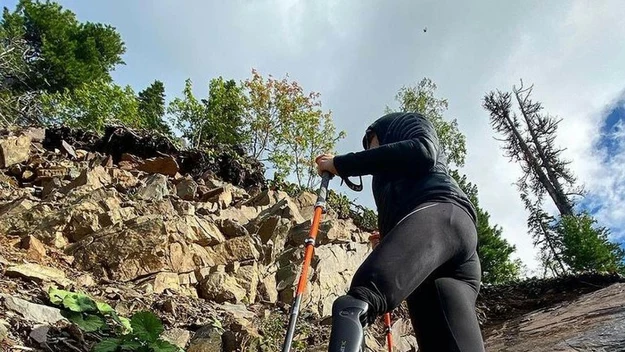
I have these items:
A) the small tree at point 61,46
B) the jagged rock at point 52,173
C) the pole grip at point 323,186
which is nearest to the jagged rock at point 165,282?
the pole grip at point 323,186

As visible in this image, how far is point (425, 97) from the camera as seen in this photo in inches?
1107

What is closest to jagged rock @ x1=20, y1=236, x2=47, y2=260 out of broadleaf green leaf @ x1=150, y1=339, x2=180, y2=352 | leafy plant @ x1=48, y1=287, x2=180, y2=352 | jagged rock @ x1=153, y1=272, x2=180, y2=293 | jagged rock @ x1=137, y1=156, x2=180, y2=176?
jagged rock @ x1=153, y1=272, x2=180, y2=293

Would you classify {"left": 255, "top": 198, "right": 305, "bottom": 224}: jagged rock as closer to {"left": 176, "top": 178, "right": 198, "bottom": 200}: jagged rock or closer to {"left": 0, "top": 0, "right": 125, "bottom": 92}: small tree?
{"left": 176, "top": 178, "right": 198, "bottom": 200}: jagged rock

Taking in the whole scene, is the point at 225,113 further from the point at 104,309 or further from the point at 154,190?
the point at 104,309

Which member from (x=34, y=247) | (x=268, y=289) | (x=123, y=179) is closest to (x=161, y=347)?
(x=34, y=247)

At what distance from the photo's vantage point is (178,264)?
19.2ft

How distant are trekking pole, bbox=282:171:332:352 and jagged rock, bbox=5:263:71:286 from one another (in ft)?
9.38

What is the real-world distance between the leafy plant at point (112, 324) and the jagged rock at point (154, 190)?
159 inches

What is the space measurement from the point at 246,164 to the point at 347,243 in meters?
6.16

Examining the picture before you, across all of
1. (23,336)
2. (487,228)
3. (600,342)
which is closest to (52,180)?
(23,336)

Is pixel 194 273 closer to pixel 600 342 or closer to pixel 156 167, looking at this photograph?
pixel 600 342

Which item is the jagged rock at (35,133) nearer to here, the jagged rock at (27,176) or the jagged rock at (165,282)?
the jagged rock at (27,176)

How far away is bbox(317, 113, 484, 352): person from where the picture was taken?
1880 mm

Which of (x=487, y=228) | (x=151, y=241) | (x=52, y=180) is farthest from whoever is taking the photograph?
(x=487, y=228)
